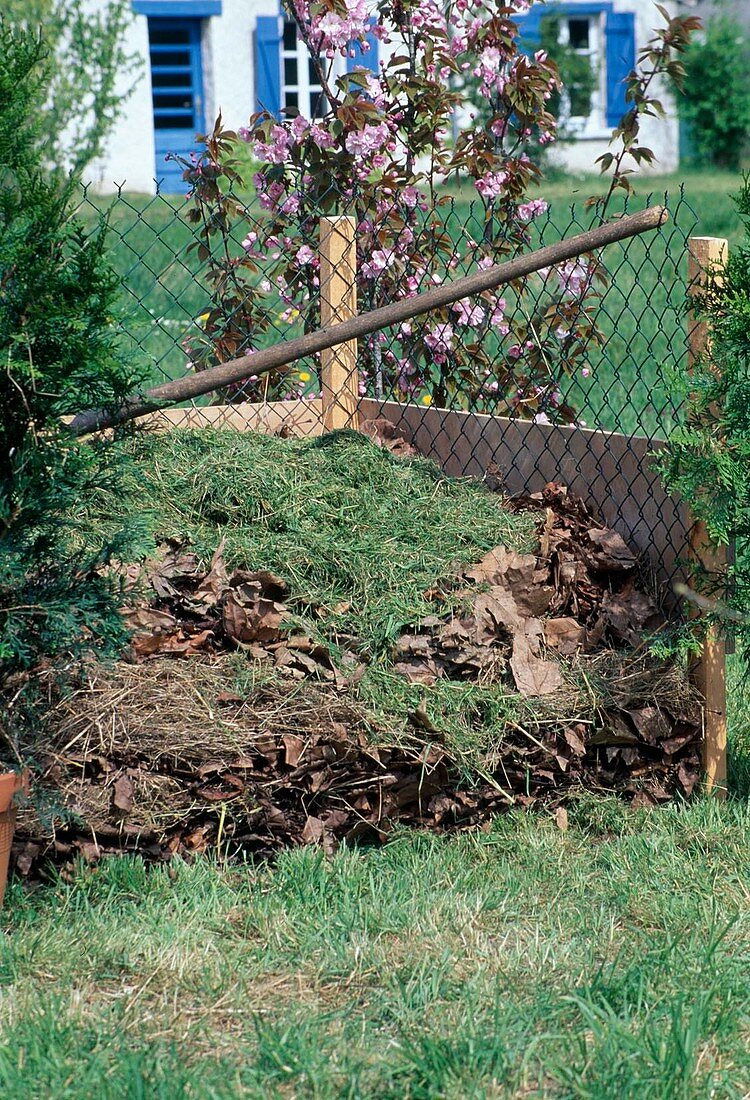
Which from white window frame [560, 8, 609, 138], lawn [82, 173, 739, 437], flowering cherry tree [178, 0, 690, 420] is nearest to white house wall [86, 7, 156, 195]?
lawn [82, 173, 739, 437]

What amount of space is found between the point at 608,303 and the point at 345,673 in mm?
7024

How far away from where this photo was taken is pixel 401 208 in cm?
524

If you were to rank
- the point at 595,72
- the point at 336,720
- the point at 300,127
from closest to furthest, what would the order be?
the point at 336,720, the point at 300,127, the point at 595,72

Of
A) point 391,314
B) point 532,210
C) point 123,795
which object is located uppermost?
point 532,210

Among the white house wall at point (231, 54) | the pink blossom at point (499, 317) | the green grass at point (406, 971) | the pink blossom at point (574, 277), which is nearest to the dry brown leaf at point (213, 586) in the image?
the green grass at point (406, 971)

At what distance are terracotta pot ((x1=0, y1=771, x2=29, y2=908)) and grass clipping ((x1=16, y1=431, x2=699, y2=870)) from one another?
0.24 meters

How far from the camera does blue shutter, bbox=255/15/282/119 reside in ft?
70.9

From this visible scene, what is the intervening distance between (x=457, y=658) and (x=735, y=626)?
766mm

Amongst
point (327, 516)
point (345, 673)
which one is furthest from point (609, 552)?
point (345, 673)

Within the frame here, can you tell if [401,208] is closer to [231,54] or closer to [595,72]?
[231,54]

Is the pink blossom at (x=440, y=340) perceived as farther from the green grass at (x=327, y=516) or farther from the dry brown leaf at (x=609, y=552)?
the dry brown leaf at (x=609, y=552)

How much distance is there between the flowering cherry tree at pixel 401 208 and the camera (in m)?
5.02

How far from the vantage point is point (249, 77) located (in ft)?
72.9

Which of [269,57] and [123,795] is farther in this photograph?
[269,57]
